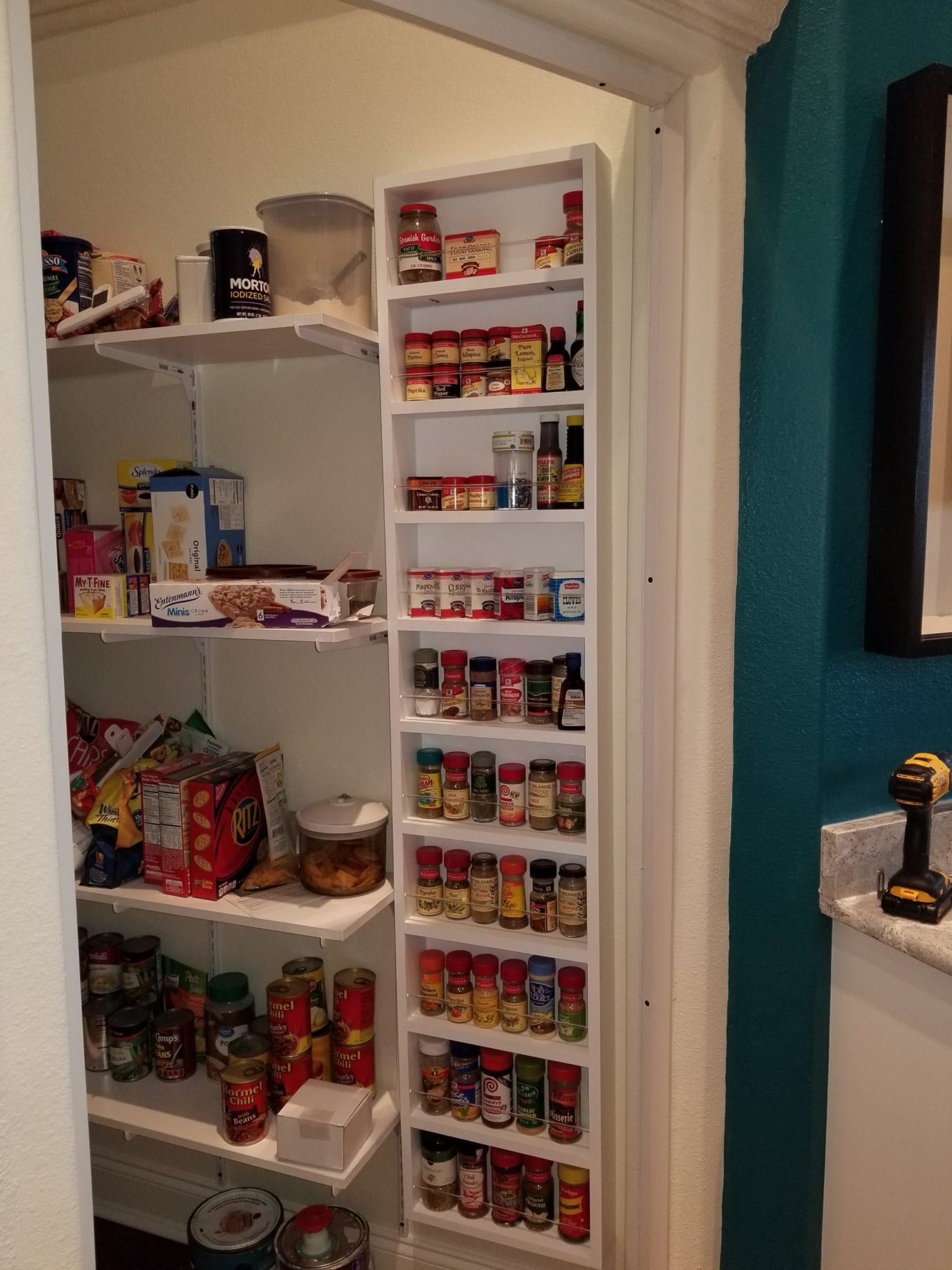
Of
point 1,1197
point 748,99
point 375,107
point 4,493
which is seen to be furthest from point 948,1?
point 1,1197

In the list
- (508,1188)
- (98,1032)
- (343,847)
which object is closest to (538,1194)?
(508,1188)

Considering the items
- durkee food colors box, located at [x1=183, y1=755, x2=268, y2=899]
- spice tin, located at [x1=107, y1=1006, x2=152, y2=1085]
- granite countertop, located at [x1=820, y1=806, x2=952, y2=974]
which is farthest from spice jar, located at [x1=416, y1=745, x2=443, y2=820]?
spice tin, located at [x1=107, y1=1006, x2=152, y2=1085]

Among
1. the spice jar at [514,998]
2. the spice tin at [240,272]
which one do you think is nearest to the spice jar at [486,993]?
the spice jar at [514,998]

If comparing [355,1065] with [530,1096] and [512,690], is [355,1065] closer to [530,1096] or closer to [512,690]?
[530,1096]

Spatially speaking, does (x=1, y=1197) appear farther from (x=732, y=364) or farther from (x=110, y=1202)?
(x=110, y=1202)

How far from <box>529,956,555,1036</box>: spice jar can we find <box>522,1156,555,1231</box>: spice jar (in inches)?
9.4

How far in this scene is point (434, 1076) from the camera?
67.1 inches

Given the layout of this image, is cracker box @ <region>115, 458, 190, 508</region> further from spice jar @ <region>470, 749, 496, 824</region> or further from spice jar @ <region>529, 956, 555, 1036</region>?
spice jar @ <region>529, 956, 555, 1036</region>

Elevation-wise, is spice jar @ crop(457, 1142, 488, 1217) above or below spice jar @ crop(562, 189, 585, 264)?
below

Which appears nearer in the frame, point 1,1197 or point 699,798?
point 1,1197

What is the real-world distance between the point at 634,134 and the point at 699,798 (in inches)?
43.4

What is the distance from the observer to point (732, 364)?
1.35m

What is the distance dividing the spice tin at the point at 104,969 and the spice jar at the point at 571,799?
110 cm

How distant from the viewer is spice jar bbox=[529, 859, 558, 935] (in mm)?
1620
